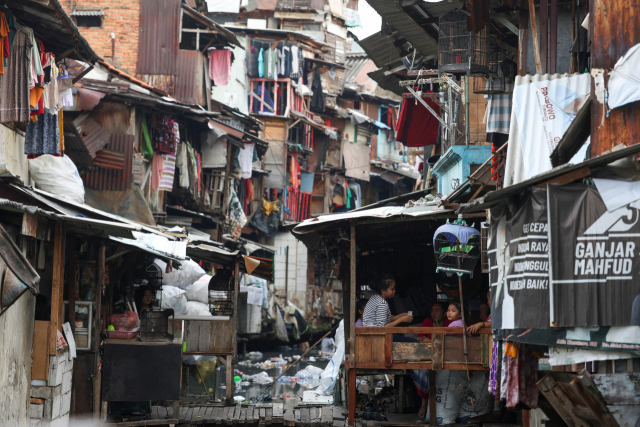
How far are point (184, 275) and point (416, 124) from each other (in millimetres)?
7036

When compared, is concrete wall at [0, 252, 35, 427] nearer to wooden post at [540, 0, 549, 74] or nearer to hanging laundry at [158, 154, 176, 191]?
wooden post at [540, 0, 549, 74]

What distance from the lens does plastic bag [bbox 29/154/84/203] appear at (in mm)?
13516

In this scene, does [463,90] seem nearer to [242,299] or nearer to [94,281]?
[94,281]

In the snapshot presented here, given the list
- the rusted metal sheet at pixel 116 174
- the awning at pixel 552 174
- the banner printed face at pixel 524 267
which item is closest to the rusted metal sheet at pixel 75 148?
the rusted metal sheet at pixel 116 174

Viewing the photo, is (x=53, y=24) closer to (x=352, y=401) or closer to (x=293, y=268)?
(x=352, y=401)

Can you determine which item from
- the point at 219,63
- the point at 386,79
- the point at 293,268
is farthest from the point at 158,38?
the point at 293,268

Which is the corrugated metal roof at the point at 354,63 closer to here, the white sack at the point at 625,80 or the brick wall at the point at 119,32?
the brick wall at the point at 119,32

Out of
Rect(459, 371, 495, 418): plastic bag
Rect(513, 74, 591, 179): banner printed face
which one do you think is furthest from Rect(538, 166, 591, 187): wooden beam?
Rect(459, 371, 495, 418): plastic bag

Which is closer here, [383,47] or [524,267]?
[524,267]

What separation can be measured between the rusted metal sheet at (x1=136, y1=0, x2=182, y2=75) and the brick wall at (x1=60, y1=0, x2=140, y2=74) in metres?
0.20

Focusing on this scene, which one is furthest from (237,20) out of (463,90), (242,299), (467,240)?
(467,240)

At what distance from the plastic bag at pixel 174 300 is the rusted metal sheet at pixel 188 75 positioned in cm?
706

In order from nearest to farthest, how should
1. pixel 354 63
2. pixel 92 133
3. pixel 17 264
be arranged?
pixel 17 264 < pixel 92 133 < pixel 354 63

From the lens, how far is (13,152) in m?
12.1
